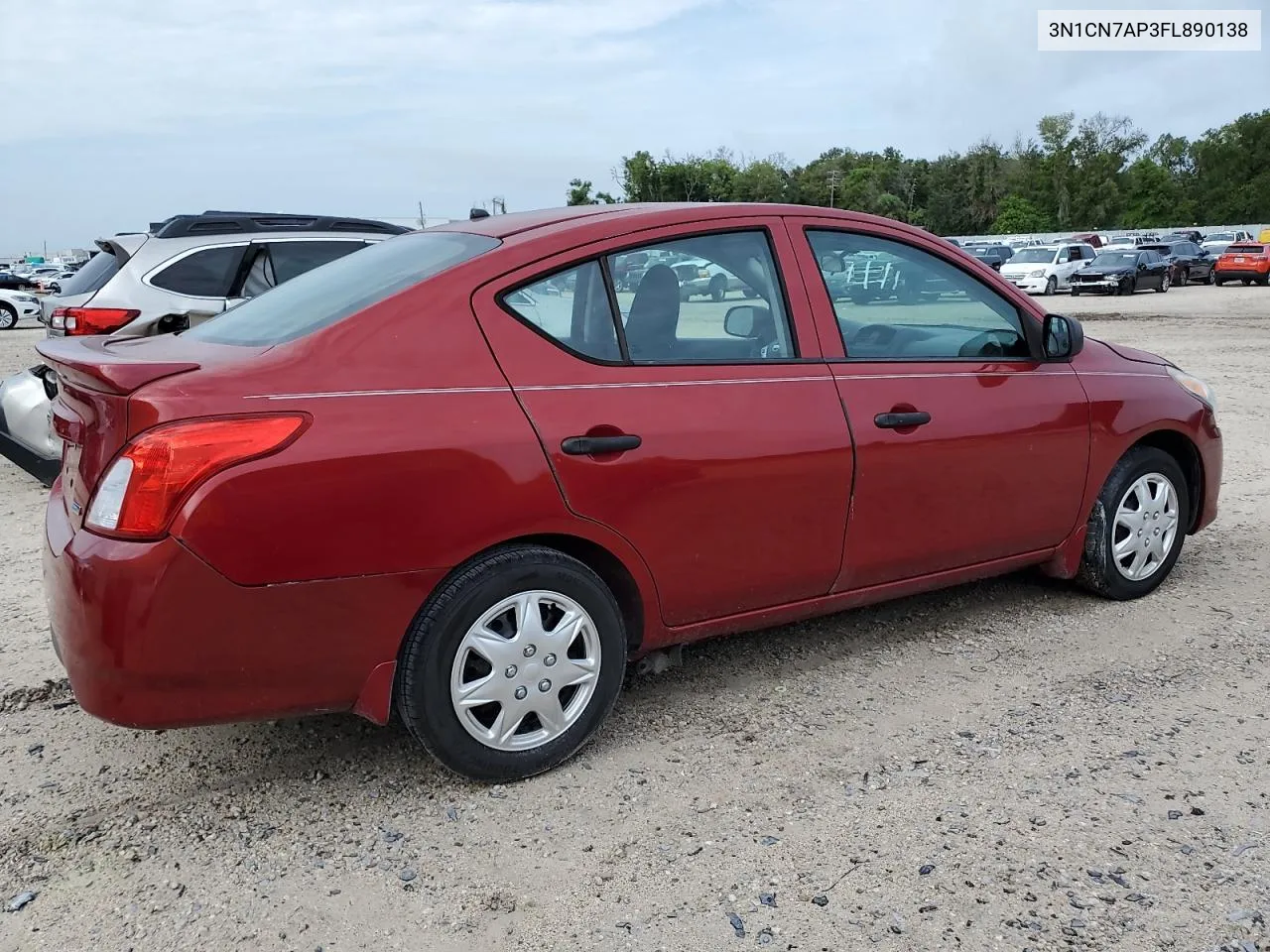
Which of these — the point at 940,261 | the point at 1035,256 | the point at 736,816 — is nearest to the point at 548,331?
the point at 736,816

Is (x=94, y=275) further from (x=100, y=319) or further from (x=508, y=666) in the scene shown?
(x=508, y=666)

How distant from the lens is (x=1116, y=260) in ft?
109

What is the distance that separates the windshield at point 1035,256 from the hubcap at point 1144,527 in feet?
105

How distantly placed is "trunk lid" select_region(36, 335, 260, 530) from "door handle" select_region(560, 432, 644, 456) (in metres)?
0.88

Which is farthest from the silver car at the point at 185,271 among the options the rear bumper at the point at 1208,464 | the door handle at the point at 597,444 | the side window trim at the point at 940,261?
the rear bumper at the point at 1208,464

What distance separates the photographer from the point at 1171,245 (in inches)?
1527

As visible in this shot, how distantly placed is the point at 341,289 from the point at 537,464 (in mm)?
879

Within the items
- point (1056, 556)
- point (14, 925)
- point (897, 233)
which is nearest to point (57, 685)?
point (14, 925)

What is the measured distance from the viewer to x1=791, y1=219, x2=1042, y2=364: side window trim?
12.2 feet

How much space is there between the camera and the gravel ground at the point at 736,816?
2.52m

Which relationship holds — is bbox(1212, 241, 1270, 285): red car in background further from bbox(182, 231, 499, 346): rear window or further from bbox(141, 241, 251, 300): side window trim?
bbox(182, 231, 499, 346): rear window

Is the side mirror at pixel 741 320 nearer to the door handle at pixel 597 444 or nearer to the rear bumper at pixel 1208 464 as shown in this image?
the door handle at pixel 597 444

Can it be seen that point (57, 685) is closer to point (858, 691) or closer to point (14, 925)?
point (14, 925)

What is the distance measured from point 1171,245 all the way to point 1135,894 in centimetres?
4151
